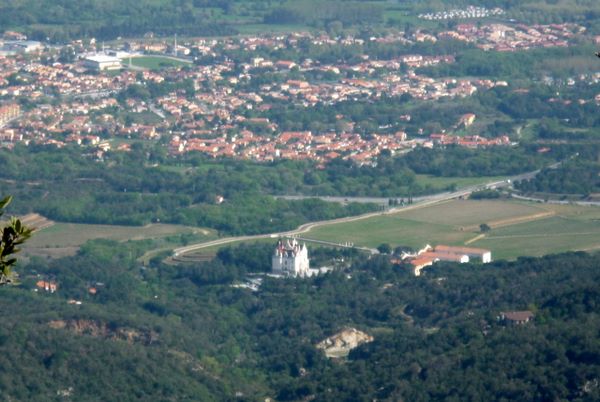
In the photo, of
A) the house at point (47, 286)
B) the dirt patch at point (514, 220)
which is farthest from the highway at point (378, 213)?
the house at point (47, 286)

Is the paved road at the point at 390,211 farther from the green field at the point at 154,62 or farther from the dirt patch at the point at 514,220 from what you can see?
the green field at the point at 154,62

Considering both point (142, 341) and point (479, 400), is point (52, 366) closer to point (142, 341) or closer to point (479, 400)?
point (142, 341)

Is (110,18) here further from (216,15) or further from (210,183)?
(210,183)

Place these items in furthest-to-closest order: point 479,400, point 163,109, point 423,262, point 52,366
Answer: point 163,109
point 423,262
point 52,366
point 479,400

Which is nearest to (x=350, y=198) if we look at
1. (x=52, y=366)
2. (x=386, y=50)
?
(x=52, y=366)

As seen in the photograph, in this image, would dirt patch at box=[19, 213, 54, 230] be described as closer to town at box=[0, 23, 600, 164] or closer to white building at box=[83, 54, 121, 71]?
town at box=[0, 23, 600, 164]

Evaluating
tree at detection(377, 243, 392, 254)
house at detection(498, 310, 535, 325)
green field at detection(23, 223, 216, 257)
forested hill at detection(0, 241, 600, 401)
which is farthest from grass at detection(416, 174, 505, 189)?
house at detection(498, 310, 535, 325)
